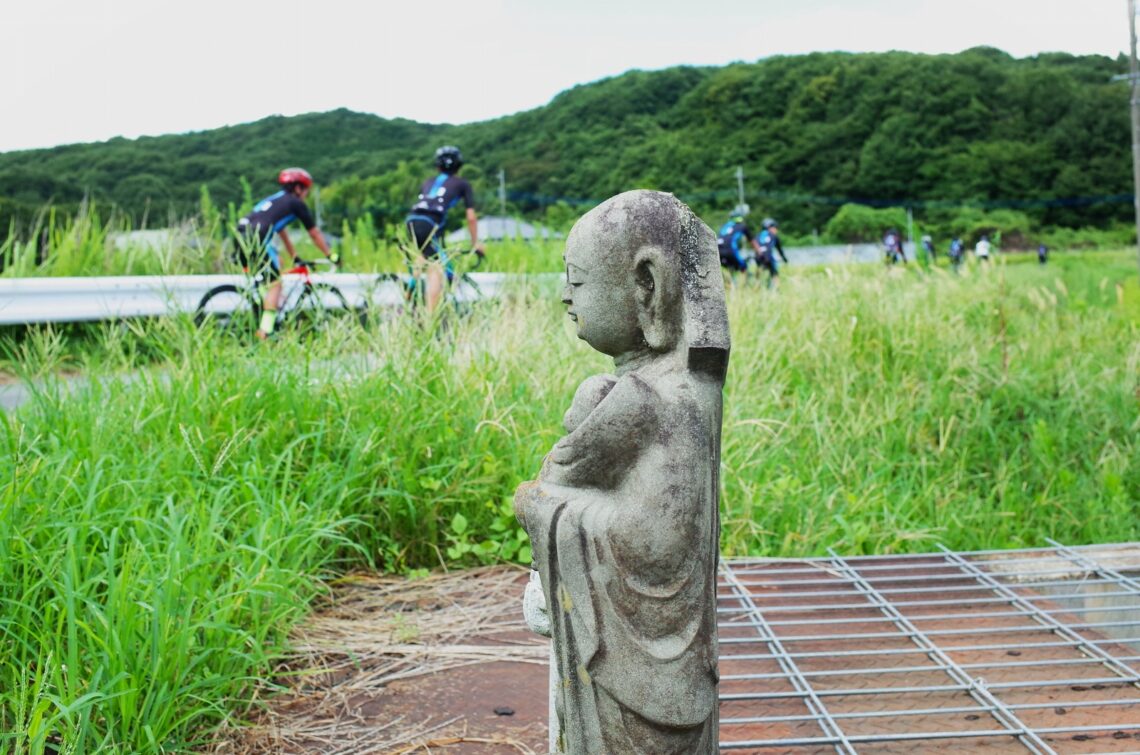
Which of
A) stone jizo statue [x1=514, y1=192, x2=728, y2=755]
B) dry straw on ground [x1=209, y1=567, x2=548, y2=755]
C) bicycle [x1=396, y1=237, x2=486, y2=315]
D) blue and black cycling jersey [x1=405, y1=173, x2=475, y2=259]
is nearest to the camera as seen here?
stone jizo statue [x1=514, y1=192, x2=728, y2=755]

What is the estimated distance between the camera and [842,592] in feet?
11.2

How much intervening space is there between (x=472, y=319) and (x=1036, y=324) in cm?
454

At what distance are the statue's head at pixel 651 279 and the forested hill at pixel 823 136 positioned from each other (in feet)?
69.0

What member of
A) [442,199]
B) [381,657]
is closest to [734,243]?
[442,199]

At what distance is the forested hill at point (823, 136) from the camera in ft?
82.3

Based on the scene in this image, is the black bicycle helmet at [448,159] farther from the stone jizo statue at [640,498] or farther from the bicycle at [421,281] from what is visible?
the stone jizo statue at [640,498]

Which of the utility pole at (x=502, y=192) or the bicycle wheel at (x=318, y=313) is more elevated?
the utility pole at (x=502, y=192)

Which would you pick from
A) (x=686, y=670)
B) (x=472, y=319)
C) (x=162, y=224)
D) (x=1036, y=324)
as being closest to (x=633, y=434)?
(x=686, y=670)

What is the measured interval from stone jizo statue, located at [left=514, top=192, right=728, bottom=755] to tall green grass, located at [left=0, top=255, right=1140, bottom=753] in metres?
1.09

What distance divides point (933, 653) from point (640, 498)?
181cm

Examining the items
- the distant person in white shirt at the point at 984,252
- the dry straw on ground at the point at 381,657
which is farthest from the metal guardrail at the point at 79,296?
the distant person in white shirt at the point at 984,252

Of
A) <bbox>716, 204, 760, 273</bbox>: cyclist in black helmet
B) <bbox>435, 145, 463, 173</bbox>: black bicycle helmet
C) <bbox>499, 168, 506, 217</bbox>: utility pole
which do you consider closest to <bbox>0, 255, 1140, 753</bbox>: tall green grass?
<bbox>435, 145, 463, 173</bbox>: black bicycle helmet

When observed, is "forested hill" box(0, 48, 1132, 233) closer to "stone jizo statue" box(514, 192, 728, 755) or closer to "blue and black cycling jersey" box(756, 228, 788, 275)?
"blue and black cycling jersey" box(756, 228, 788, 275)

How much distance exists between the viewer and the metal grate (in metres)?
2.43
